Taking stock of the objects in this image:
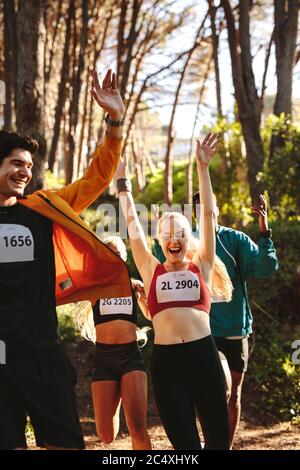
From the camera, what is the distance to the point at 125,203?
14.5 feet

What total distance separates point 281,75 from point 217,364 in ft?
34.3

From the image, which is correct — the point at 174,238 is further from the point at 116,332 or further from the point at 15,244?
the point at 116,332

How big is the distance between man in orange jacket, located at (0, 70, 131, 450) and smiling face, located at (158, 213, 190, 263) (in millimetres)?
490

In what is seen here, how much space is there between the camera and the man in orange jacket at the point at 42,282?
3.21 m

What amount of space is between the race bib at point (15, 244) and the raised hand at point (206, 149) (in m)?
1.34

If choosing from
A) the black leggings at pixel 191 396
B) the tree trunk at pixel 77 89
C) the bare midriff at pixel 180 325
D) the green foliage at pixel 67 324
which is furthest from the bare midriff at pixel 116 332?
the tree trunk at pixel 77 89

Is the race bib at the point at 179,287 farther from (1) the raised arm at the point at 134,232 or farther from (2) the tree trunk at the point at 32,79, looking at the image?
(2) the tree trunk at the point at 32,79

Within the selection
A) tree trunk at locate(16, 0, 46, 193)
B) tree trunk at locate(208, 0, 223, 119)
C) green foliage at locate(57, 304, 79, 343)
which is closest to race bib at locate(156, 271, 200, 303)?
tree trunk at locate(16, 0, 46, 193)

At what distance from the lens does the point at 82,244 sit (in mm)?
3635

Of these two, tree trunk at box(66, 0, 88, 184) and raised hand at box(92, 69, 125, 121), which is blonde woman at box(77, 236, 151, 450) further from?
tree trunk at box(66, 0, 88, 184)

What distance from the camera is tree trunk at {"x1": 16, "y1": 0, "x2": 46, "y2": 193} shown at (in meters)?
8.79

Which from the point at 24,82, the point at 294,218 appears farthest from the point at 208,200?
the point at 294,218

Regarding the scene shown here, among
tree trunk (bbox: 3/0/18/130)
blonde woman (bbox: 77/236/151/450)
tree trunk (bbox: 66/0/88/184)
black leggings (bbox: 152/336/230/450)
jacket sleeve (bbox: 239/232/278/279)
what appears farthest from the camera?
tree trunk (bbox: 66/0/88/184)
